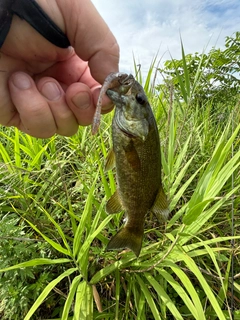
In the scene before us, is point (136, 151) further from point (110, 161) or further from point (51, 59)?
point (51, 59)

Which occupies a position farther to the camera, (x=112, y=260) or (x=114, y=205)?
(x=112, y=260)

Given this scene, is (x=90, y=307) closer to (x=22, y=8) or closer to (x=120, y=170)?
(x=120, y=170)

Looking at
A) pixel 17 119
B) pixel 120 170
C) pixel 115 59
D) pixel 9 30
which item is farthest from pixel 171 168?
pixel 9 30

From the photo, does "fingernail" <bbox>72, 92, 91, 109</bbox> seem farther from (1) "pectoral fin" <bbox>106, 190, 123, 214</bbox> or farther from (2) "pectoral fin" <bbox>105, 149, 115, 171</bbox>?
(1) "pectoral fin" <bbox>106, 190, 123, 214</bbox>

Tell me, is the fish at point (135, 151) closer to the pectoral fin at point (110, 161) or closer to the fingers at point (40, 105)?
the pectoral fin at point (110, 161)

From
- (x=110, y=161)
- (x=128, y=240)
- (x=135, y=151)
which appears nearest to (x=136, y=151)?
(x=135, y=151)

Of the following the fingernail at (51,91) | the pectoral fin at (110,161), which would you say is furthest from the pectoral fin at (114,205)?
the fingernail at (51,91)

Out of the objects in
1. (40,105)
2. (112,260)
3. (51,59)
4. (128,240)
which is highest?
(51,59)
